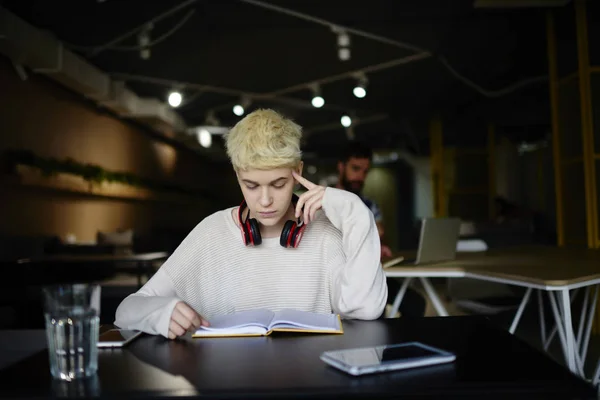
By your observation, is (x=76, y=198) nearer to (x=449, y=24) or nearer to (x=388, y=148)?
(x=449, y=24)

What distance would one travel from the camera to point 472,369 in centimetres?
109

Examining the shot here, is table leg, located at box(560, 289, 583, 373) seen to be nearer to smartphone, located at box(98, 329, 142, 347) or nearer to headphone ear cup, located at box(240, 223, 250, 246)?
headphone ear cup, located at box(240, 223, 250, 246)

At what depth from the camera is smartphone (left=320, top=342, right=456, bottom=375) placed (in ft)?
3.51

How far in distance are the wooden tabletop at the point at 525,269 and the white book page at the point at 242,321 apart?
1.25 m

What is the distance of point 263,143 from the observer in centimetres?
171

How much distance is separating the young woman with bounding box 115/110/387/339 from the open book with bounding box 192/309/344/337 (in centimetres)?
21

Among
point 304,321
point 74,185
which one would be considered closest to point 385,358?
point 304,321

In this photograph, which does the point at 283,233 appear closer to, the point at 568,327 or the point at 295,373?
the point at 295,373

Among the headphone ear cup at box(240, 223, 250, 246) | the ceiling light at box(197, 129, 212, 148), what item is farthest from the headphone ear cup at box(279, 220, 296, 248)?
the ceiling light at box(197, 129, 212, 148)

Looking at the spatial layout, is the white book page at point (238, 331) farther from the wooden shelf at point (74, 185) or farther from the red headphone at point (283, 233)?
the wooden shelf at point (74, 185)

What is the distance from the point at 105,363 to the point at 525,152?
14197 millimetres

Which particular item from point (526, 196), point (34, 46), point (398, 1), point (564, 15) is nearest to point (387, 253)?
point (398, 1)

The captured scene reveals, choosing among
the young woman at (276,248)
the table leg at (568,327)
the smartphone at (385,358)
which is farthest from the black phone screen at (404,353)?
the table leg at (568,327)

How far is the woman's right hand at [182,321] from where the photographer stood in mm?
1443
